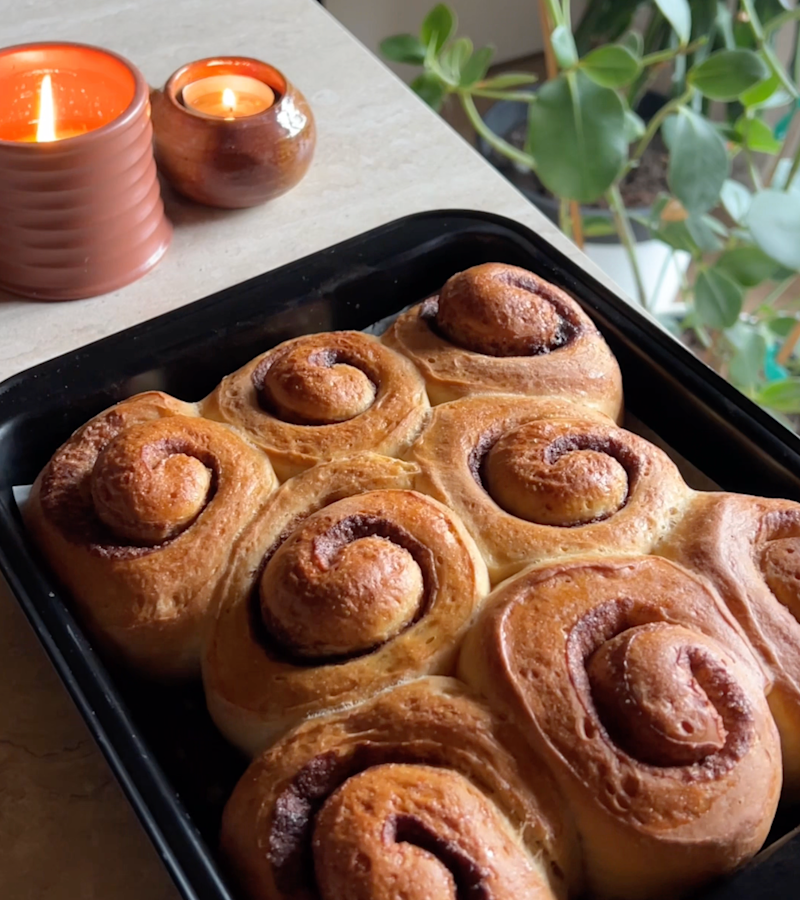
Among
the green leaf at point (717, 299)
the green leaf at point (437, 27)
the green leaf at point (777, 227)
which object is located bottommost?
the green leaf at point (717, 299)

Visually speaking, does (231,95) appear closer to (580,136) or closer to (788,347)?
(580,136)

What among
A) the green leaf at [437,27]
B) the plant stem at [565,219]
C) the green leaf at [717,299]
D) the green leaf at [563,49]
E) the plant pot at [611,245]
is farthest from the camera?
the plant pot at [611,245]

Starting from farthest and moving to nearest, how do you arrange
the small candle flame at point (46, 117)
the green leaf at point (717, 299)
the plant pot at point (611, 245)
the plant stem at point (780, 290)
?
the plant pot at point (611, 245), the plant stem at point (780, 290), the green leaf at point (717, 299), the small candle flame at point (46, 117)

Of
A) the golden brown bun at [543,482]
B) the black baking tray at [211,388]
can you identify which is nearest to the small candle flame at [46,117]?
the black baking tray at [211,388]

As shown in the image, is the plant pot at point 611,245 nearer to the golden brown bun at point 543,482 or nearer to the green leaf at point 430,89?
the green leaf at point 430,89

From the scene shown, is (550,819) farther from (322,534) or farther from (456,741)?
(322,534)

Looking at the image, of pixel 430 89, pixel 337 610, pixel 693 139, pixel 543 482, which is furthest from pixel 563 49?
pixel 337 610

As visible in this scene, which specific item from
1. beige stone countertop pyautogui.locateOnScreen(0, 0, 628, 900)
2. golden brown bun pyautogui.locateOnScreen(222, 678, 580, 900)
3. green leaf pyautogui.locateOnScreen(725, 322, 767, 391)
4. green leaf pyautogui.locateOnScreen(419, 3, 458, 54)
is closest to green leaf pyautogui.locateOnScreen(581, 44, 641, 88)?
beige stone countertop pyautogui.locateOnScreen(0, 0, 628, 900)
